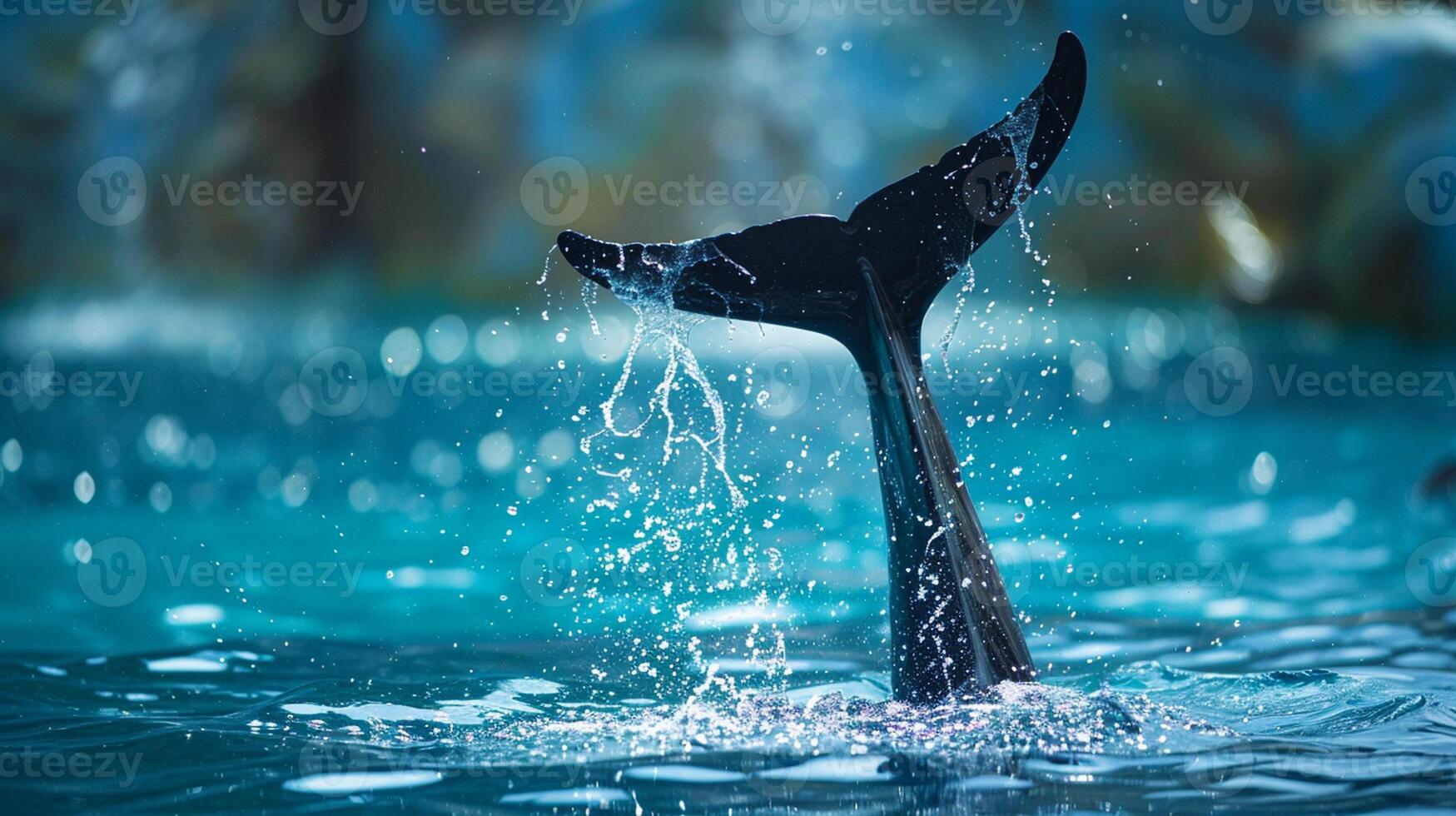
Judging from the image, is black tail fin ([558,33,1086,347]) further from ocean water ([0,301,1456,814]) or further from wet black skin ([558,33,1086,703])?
ocean water ([0,301,1456,814])

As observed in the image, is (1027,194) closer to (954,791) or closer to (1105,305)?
(954,791)

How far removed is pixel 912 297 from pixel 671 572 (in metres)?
7.18

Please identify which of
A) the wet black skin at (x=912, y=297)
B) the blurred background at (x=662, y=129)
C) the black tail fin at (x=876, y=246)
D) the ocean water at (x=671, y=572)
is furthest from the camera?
the blurred background at (x=662, y=129)

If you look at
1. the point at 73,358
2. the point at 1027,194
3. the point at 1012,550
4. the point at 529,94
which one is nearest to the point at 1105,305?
the point at 529,94

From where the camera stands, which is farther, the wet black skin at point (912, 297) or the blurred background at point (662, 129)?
the blurred background at point (662, 129)

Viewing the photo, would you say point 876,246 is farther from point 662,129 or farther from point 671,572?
point 662,129

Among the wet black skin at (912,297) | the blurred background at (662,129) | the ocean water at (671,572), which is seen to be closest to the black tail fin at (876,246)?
the wet black skin at (912,297)

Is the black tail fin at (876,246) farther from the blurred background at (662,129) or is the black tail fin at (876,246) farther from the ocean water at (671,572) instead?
the blurred background at (662,129)

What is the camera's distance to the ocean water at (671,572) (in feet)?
17.5

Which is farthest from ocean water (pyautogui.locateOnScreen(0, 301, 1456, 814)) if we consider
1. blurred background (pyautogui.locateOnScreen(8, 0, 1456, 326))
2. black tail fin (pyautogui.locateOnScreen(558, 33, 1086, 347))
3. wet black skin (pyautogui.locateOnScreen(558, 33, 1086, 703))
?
black tail fin (pyautogui.locateOnScreen(558, 33, 1086, 347))

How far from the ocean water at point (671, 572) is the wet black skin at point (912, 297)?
0.27 meters

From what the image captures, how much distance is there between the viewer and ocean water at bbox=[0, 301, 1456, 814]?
534 centimetres

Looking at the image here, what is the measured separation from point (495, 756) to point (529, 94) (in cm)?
2136

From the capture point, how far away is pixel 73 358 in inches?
818
